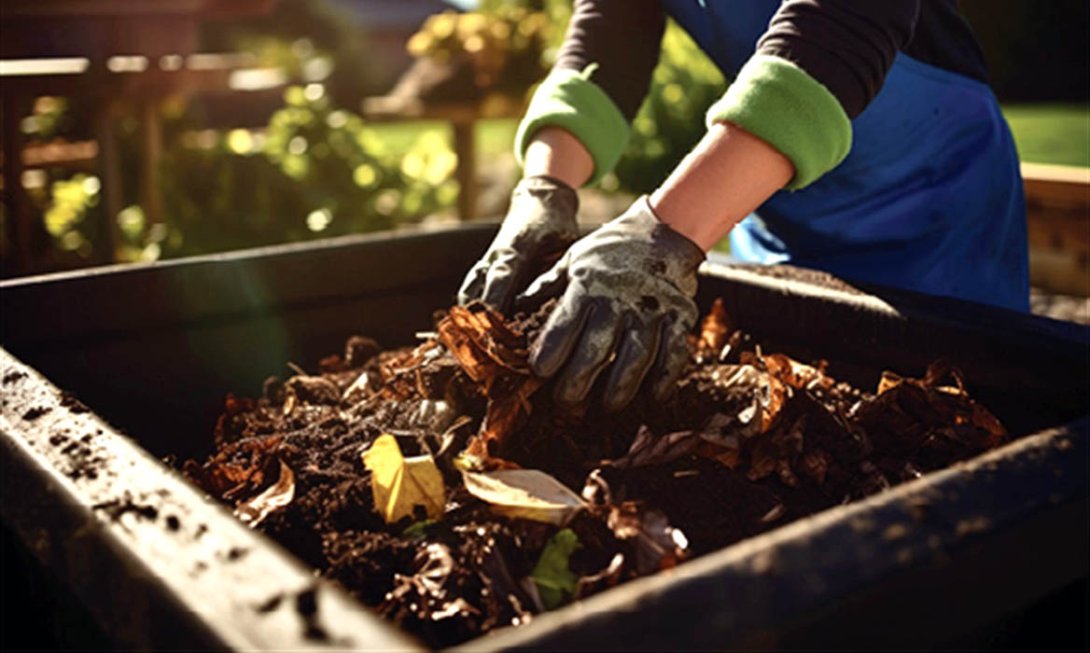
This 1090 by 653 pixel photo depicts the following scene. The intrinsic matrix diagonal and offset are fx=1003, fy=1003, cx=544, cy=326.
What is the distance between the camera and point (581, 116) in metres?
1.86

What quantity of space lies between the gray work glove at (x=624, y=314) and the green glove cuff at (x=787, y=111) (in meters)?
0.18

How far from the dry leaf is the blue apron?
3.66 ft

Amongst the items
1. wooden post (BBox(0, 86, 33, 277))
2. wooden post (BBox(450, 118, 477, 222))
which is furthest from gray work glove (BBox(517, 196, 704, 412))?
wooden post (BBox(450, 118, 477, 222))

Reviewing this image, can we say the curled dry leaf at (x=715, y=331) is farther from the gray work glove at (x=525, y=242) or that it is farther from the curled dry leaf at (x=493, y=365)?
the curled dry leaf at (x=493, y=365)

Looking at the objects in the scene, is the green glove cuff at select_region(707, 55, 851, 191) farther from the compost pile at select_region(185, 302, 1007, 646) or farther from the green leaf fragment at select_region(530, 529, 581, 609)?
the green leaf fragment at select_region(530, 529, 581, 609)

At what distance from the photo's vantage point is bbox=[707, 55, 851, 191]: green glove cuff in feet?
4.39

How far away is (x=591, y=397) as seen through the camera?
1330 millimetres

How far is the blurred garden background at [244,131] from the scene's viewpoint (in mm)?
3627

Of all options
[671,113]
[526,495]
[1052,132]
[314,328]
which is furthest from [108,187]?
[1052,132]

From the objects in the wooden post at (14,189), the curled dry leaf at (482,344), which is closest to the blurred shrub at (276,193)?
the wooden post at (14,189)

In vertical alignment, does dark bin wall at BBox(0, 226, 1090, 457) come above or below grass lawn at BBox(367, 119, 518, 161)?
above

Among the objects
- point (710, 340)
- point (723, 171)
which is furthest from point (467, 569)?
point (710, 340)

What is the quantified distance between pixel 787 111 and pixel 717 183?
0.13 metres

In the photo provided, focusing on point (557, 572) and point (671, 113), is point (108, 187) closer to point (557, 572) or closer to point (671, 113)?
point (671, 113)
